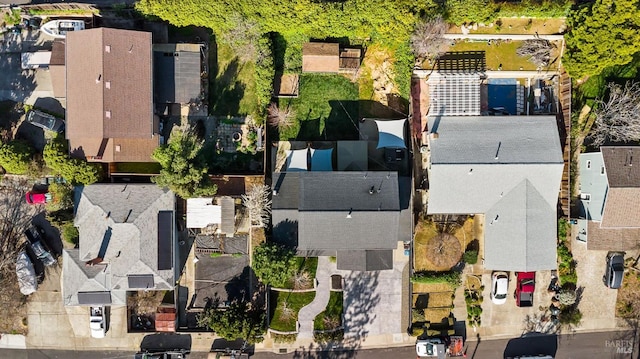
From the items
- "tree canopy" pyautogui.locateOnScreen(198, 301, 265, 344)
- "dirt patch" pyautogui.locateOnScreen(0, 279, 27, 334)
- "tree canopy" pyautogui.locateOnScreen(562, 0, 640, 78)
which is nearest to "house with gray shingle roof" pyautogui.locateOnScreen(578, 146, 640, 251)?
"tree canopy" pyautogui.locateOnScreen(562, 0, 640, 78)

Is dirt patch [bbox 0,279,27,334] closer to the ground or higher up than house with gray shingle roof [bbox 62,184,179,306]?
closer to the ground

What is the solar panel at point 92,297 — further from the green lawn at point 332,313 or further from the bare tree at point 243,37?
the bare tree at point 243,37

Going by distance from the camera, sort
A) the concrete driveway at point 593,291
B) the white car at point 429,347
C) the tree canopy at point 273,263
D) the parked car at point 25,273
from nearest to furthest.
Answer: the tree canopy at point 273,263
the parked car at point 25,273
the white car at point 429,347
the concrete driveway at point 593,291

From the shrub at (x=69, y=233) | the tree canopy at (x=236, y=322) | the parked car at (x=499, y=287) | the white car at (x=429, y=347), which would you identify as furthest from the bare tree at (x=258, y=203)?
the parked car at (x=499, y=287)

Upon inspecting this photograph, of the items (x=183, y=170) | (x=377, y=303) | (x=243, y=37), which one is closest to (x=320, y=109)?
(x=243, y=37)

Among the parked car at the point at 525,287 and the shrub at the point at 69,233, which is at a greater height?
the shrub at the point at 69,233

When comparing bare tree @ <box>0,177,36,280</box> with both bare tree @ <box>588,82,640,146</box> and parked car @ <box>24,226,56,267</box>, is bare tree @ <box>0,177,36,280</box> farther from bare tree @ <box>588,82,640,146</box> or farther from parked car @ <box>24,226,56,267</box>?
bare tree @ <box>588,82,640,146</box>
